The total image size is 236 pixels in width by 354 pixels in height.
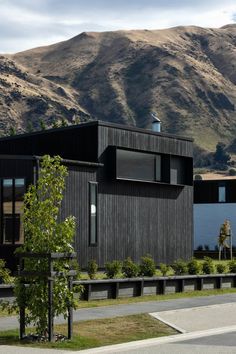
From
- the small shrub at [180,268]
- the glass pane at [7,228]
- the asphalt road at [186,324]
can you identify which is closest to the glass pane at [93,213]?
the glass pane at [7,228]

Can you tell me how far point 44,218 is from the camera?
18.6m

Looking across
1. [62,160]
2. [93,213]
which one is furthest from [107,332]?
[93,213]

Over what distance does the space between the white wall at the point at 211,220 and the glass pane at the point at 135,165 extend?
3149 cm

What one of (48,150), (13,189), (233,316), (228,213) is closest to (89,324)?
(233,316)

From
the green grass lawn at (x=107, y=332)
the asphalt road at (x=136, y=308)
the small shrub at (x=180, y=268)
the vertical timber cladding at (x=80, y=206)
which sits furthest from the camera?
the vertical timber cladding at (x=80, y=206)

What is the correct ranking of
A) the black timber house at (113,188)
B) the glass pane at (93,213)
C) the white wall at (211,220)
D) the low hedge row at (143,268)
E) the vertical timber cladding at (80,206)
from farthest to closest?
the white wall at (211,220) < the glass pane at (93,213) < the vertical timber cladding at (80,206) < the black timber house at (113,188) < the low hedge row at (143,268)

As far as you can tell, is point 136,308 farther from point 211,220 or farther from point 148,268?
point 211,220

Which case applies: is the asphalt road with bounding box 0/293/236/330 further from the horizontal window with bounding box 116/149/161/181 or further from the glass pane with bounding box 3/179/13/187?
the horizontal window with bounding box 116/149/161/181

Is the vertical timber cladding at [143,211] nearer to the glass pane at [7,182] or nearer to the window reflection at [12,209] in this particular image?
the window reflection at [12,209]

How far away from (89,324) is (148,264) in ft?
38.8

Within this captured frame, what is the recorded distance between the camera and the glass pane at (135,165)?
1767 inches

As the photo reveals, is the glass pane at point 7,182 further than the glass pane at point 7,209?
Yes

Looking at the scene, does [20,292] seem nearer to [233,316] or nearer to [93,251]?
[233,316]

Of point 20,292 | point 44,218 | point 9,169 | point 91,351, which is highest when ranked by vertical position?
point 9,169
